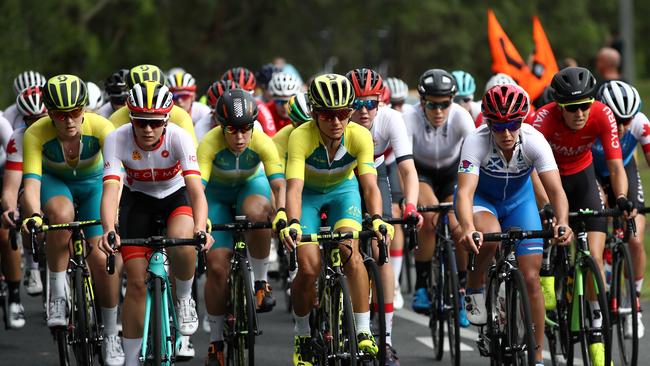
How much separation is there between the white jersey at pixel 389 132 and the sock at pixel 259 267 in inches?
47.2

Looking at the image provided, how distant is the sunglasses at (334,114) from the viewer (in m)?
9.05

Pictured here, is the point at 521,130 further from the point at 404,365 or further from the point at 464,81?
the point at 464,81

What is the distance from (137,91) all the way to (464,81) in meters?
5.19

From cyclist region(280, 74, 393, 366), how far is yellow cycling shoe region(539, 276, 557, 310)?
4.50 ft

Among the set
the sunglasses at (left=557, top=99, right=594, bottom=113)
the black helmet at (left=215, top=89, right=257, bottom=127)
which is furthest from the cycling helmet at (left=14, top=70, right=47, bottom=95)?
the sunglasses at (left=557, top=99, right=594, bottom=113)

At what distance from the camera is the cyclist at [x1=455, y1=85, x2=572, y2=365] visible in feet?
29.1

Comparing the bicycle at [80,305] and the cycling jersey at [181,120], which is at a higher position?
the cycling jersey at [181,120]

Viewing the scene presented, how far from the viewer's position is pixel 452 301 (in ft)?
34.6

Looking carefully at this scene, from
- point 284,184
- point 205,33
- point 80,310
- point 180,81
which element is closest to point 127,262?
point 80,310

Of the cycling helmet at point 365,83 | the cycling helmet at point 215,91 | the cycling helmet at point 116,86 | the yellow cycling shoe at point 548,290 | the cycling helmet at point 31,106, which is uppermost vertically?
the cycling helmet at point 116,86

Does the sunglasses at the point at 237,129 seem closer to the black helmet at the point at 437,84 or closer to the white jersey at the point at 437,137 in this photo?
the black helmet at the point at 437,84

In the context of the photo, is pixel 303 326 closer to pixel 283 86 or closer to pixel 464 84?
pixel 464 84

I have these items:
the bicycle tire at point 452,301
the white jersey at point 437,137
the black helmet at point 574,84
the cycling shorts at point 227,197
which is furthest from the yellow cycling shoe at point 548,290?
the white jersey at point 437,137

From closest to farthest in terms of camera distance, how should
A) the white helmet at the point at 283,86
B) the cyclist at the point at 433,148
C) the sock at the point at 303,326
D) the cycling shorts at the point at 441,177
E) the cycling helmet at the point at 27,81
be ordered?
the sock at the point at 303,326
the cyclist at the point at 433,148
the cycling shorts at the point at 441,177
the white helmet at the point at 283,86
the cycling helmet at the point at 27,81
